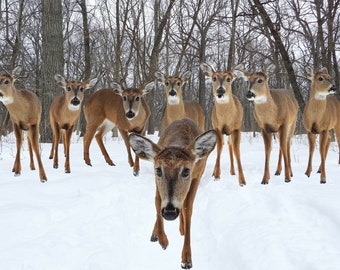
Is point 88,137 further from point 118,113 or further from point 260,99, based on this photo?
point 260,99

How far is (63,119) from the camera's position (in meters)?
8.06

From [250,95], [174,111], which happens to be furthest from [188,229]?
[174,111]

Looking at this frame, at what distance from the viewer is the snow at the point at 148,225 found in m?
3.55

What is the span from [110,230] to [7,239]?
122 cm

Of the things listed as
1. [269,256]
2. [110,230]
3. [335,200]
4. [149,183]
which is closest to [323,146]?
[335,200]

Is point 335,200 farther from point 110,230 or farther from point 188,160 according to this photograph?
point 110,230

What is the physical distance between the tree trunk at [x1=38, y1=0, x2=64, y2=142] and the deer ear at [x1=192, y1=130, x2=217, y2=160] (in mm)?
8767

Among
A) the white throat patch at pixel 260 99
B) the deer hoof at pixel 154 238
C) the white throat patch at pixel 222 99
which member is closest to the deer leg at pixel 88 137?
the white throat patch at pixel 222 99

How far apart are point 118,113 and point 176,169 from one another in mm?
5346

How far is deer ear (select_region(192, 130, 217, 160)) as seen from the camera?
366 cm

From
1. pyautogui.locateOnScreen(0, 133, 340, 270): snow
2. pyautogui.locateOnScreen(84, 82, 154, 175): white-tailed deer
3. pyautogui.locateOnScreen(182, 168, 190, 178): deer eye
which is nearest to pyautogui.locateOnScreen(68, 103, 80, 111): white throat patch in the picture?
pyautogui.locateOnScreen(84, 82, 154, 175): white-tailed deer

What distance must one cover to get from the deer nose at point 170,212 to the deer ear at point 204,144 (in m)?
0.74

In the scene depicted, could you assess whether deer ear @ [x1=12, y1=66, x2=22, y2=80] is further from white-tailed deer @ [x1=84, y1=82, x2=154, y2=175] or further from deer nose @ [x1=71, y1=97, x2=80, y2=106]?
white-tailed deer @ [x1=84, y1=82, x2=154, y2=175]

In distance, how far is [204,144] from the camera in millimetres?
3779
